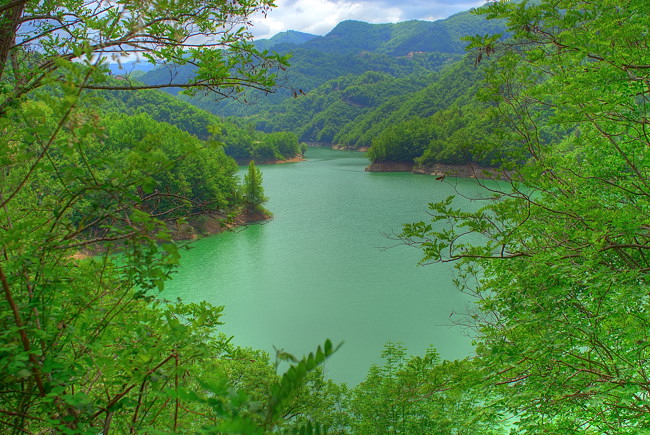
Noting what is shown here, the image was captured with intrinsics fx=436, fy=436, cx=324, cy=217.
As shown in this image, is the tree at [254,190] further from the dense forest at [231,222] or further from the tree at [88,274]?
the tree at [88,274]

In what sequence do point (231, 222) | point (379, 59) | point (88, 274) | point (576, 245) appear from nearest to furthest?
1. point (88, 274)
2. point (231, 222)
3. point (576, 245)
4. point (379, 59)

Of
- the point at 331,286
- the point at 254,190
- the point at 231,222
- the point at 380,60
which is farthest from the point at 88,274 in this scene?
the point at 380,60

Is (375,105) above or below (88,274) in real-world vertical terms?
above

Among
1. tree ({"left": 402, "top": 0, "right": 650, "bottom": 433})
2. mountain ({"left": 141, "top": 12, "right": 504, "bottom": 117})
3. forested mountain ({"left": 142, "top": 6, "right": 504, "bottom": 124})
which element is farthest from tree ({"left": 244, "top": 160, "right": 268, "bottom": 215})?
mountain ({"left": 141, "top": 12, "right": 504, "bottom": 117})

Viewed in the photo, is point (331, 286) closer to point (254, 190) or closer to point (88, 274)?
point (254, 190)

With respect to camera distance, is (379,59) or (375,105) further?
(379,59)

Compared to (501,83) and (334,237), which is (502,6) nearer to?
(501,83)

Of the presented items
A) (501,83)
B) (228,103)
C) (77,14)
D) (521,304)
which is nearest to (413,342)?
(521,304)
